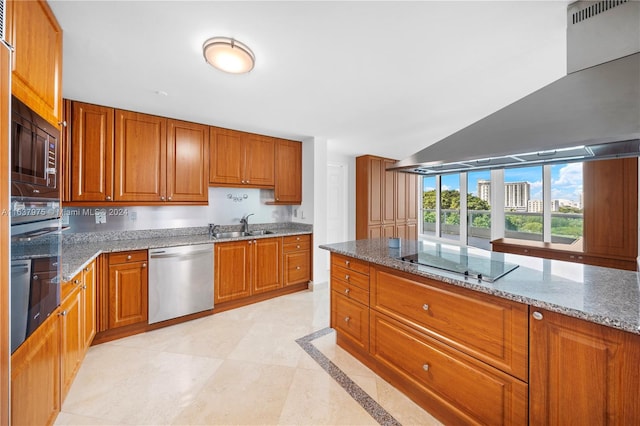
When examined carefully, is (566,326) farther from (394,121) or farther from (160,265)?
(160,265)

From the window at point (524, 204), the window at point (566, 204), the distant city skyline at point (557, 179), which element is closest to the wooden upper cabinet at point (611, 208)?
the distant city skyline at point (557, 179)

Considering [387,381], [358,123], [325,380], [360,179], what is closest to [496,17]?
[358,123]

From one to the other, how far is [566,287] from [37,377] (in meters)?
2.55

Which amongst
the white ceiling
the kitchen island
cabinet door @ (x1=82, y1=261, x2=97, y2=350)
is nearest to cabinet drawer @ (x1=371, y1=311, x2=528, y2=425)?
the kitchen island

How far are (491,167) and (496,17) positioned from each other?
2.82 ft

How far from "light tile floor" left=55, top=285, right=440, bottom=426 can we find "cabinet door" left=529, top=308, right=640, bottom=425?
73cm

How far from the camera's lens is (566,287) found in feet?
4.01

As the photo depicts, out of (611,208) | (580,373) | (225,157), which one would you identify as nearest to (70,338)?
(225,157)

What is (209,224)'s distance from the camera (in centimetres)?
345

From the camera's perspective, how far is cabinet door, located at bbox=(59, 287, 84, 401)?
1.50 m

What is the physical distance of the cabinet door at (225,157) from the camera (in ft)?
10.7

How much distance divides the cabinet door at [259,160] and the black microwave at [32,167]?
2.23 meters

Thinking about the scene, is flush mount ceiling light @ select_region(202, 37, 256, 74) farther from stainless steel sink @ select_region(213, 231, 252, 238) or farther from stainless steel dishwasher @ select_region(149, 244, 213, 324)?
stainless steel sink @ select_region(213, 231, 252, 238)

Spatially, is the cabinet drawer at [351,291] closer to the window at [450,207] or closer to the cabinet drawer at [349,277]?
the cabinet drawer at [349,277]
